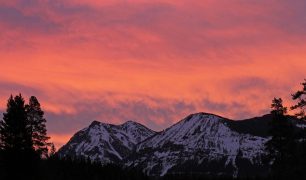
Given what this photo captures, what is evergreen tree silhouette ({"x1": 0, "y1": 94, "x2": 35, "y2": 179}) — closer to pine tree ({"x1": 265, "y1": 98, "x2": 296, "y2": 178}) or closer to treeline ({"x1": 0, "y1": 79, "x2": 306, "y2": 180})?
treeline ({"x1": 0, "y1": 79, "x2": 306, "y2": 180})

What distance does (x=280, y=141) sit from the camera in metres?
52.2

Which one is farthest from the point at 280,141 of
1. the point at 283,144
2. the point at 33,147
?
the point at 33,147

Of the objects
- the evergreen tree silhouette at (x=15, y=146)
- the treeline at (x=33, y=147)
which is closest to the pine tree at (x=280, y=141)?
the treeline at (x=33, y=147)

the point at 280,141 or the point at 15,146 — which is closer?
the point at 15,146

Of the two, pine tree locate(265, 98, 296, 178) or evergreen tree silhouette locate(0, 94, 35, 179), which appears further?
pine tree locate(265, 98, 296, 178)

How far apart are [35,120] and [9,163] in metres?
22.0

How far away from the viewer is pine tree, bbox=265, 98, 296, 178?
51.0 m

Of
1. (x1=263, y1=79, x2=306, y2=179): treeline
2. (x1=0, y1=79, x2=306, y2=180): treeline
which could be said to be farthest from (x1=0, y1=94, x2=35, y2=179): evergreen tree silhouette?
(x1=263, y1=79, x2=306, y2=179): treeline

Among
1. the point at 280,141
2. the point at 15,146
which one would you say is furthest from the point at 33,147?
the point at 280,141

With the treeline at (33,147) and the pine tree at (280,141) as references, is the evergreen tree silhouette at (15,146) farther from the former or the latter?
the pine tree at (280,141)

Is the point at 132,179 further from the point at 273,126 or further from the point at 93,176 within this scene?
the point at 273,126

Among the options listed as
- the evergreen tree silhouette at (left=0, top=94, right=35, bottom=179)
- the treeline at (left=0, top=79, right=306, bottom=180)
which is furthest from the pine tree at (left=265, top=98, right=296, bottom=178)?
the evergreen tree silhouette at (left=0, top=94, right=35, bottom=179)

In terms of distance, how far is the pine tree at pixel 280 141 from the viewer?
50969 mm

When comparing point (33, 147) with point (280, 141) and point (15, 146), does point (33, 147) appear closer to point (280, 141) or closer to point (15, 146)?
point (15, 146)
